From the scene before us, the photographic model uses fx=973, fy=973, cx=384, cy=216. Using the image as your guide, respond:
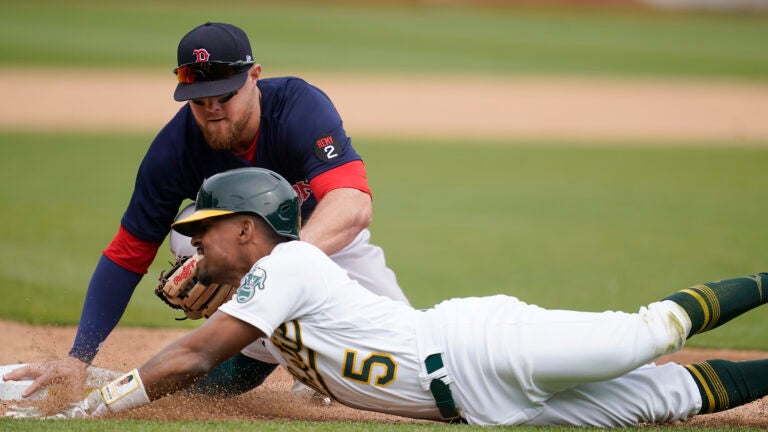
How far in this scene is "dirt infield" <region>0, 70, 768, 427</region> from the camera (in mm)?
20391

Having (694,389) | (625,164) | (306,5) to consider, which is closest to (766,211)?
(625,164)

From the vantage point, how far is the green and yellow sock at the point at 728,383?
4.06m

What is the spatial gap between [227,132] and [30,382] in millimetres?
1474

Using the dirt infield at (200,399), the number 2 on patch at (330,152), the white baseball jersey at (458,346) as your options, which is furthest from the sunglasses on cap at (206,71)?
the dirt infield at (200,399)

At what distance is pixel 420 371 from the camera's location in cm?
382

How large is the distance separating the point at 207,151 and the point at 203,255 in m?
1.05

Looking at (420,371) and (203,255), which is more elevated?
(203,255)

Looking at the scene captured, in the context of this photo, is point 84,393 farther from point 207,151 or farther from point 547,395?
point 547,395

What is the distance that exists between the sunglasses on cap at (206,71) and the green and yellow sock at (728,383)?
2439 millimetres

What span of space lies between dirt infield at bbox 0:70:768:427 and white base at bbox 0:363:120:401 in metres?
15.2

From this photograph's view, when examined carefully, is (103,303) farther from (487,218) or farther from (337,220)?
(487,218)

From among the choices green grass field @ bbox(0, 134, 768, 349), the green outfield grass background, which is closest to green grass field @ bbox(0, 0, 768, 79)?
the green outfield grass background

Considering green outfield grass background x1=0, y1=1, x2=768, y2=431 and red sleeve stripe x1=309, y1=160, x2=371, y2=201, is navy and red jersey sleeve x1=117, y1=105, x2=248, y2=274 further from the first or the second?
green outfield grass background x1=0, y1=1, x2=768, y2=431

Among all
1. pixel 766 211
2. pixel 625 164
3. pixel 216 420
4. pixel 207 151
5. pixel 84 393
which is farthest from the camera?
pixel 625 164
